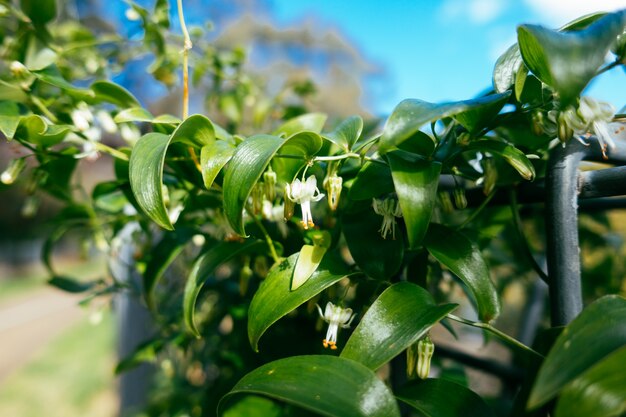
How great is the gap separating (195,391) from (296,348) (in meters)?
0.41

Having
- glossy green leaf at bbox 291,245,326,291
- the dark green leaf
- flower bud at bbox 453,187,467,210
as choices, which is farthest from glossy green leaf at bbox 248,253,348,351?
the dark green leaf

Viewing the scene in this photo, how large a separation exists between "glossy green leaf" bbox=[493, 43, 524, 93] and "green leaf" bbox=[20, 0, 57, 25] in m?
0.44

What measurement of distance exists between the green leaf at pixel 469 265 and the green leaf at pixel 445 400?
0.15 ft

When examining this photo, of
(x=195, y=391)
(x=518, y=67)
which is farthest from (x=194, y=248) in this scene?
(x=518, y=67)

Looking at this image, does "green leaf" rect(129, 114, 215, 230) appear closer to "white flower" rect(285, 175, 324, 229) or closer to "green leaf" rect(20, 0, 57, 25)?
"white flower" rect(285, 175, 324, 229)

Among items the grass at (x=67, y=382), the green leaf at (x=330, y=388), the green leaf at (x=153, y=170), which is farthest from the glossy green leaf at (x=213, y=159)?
the grass at (x=67, y=382)

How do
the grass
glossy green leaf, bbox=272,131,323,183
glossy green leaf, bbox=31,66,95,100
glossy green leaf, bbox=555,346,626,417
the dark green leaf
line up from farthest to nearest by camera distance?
1. the grass
2. the dark green leaf
3. glossy green leaf, bbox=31,66,95,100
4. glossy green leaf, bbox=272,131,323,183
5. glossy green leaf, bbox=555,346,626,417

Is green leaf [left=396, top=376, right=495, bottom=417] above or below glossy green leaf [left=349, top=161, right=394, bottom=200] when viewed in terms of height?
below

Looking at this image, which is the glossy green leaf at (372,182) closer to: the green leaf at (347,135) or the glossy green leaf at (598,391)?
the green leaf at (347,135)

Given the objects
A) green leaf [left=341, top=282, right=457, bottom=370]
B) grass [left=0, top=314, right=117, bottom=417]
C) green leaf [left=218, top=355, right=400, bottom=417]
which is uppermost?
green leaf [left=341, top=282, right=457, bottom=370]

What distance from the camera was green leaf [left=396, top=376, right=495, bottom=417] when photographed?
10.1 inches

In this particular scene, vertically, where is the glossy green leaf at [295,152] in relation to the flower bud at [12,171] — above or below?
above

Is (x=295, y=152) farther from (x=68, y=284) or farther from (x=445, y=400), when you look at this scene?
(x=68, y=284)

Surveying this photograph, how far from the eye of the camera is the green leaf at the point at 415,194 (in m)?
0.25
